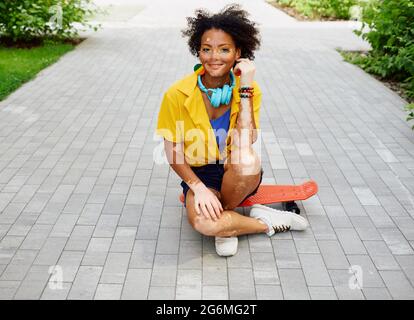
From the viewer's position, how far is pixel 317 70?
827 centimetres

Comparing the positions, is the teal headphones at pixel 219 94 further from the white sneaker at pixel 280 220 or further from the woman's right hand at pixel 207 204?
the white sneaker at pixel 280 220

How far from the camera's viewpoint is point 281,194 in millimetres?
3746

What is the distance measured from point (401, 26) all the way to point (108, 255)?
20.2 ft

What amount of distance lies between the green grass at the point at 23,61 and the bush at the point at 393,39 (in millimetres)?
5399

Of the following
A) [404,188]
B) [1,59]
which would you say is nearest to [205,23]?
[404,188]

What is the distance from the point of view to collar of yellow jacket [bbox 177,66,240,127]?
3.12 meters

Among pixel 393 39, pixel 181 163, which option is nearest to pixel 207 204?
pixel 181 163

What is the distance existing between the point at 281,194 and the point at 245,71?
3.66 ft

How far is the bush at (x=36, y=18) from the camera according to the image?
906cm

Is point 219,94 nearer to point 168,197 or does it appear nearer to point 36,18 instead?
point 168,197

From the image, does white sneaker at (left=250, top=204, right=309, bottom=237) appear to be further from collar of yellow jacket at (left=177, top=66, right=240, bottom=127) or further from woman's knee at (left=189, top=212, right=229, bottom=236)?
collar of yellow jacket at (left=177, top=66, right=240, bottom=127)

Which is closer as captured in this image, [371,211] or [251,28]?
[251,28]
